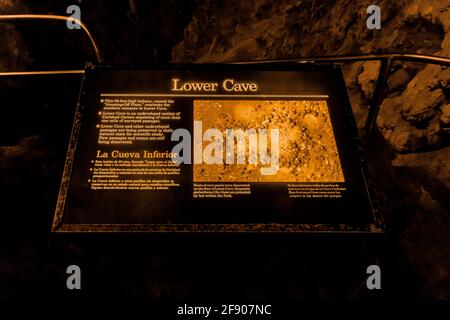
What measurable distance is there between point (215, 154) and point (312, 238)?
817mm

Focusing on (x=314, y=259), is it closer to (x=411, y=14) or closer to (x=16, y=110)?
(x=411, y=14)

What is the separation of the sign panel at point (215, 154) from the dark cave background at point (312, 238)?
0.13m

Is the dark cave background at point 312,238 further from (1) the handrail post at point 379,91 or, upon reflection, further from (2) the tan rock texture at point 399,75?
(1) the handrail post at point 379,91

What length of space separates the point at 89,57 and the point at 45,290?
6.98 meters

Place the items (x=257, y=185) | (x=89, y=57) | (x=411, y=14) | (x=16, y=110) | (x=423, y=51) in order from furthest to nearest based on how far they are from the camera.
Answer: (x=89, y=57) → (x=16, y=110) → (x=411, y=14) → (x=423, y=51) → (x=257, y=185)

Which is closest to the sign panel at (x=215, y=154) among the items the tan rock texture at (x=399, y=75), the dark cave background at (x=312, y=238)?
the dark cave background at (x=312, y=238)

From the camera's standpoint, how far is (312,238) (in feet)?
6.62

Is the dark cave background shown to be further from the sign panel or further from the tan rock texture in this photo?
the sign panel

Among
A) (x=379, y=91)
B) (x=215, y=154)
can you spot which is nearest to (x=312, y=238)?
(x=215, y=154)

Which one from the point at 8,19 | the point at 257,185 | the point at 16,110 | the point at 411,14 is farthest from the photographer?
the point at 16,110

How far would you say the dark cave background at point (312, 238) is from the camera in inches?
103

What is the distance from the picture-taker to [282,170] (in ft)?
7.38

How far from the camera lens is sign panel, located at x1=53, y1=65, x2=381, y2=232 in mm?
2049
